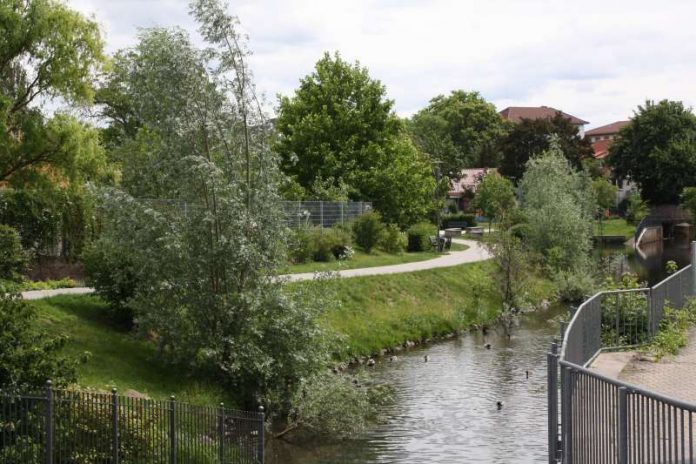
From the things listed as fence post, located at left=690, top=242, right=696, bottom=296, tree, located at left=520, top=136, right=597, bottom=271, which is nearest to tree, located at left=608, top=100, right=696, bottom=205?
tree, located at left=520, top=136, right=597, bottom=271

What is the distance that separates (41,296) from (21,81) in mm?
5764

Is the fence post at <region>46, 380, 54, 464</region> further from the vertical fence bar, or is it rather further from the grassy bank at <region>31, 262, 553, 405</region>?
the grassy bank at <region>31, 262, 553, 405</region>

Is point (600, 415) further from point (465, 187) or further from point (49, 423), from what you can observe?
point (465, 187)

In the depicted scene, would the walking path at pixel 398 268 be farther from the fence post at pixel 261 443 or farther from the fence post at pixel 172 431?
the fence post at pixel 172 431

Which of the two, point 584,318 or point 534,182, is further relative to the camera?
point 534,182

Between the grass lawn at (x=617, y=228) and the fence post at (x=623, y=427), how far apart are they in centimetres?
8762

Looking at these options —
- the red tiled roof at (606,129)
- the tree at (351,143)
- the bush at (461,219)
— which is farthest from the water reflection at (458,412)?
the red tiled roof at (606,129)

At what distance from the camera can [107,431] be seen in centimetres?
1449

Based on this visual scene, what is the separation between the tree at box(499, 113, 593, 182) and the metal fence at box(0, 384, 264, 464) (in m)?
83.3

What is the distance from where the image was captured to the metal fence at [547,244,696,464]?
25.0 feet

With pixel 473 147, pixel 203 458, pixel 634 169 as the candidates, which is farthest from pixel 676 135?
pixel 203 458

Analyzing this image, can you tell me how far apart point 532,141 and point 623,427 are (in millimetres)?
92167

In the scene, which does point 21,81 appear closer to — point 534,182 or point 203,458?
point 203,458

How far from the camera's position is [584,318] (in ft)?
49.6
